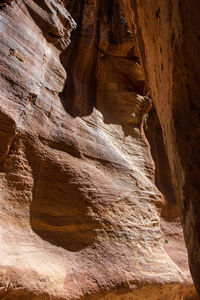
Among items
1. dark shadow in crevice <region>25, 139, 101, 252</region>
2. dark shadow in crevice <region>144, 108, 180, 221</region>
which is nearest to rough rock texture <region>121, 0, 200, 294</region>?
dark shadow in crevice <region>25, 139, 101, 252</region>

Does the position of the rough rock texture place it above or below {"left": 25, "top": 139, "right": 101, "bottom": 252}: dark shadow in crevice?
above

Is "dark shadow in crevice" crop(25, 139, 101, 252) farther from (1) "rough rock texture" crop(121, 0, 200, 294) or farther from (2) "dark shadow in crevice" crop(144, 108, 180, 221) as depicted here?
(2) "dark shadow in crevice" crop(144, 108, 180, 221)

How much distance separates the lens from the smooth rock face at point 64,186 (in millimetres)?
3721

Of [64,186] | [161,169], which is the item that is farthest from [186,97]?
[161,169]

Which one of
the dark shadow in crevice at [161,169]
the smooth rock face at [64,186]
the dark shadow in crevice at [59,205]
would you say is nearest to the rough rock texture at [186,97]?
the smooth rock face at [64,186]

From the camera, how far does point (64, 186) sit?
15.2 feet

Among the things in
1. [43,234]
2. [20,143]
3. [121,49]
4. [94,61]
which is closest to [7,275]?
[43,234]

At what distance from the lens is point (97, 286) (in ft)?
13.0

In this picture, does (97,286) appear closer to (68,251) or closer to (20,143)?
(68,251)

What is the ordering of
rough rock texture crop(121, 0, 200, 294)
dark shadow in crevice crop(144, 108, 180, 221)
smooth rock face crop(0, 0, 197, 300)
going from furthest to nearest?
dark shadow in crevice crop(144, 108, 180, 221)
smooth rock face crop(0, 0, 197, 300)
rough rock texture crop(121, 0, 200, 294)

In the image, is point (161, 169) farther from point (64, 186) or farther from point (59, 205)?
point (59, 205)

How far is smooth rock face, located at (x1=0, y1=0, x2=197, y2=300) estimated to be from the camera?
3.72 m

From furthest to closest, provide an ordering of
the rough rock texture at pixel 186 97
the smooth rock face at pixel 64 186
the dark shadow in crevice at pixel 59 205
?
the dark shadow in crevice at pixel 59 205, the smooth rock face at pixel 64 186, the rough rock texture at pixel 186 97

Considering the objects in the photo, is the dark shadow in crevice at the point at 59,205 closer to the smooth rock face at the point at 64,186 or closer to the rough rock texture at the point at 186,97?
the smooth rock face at the point at 64,186
